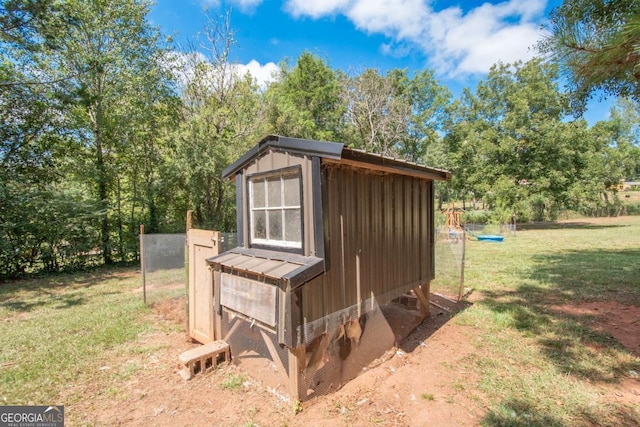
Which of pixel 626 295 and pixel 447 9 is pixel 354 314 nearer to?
pixel 626 295

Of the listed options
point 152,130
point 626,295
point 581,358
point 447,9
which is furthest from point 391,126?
point 581,358

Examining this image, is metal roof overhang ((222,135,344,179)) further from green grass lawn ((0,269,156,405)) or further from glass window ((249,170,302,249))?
green grass lawn ((0,269,156,405))

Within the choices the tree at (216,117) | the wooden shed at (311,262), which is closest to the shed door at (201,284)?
the wooden shed at (311,262)

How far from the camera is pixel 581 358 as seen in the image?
3.59m

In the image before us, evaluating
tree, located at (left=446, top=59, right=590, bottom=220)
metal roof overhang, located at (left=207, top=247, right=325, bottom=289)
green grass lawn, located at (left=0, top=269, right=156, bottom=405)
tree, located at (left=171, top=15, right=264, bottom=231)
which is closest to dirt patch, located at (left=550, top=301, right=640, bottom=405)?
metal roof overhang, located at (left=207, top=247, right=325, bottom=289)

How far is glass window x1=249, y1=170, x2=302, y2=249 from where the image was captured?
3.08 metres

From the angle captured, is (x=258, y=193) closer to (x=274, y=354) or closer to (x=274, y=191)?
(x=274, y=191)

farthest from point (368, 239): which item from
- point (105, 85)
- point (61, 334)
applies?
point (105, 85)

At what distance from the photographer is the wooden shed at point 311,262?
2.83m

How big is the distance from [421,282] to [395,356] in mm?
1244

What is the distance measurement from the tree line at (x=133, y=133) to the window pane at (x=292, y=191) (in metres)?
3.25

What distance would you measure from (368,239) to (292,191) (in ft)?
3.53

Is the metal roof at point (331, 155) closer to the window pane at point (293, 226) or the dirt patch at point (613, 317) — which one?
the window pane at point (293, 226)

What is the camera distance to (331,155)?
2670 mm
